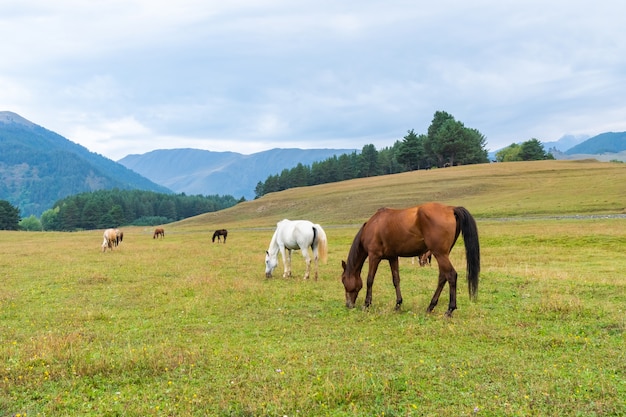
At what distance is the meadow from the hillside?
1226 inches

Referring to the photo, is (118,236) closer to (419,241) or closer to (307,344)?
(419,241)

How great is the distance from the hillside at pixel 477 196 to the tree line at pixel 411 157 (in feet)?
44.4

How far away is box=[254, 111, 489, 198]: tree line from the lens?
103 m

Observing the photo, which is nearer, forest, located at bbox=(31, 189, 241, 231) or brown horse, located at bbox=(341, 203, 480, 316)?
brown horse, located at bbox=(341, 203, 480, 316)

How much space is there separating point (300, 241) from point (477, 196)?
54.4 m

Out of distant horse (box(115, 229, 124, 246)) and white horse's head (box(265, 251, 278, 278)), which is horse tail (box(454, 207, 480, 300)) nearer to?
white horse's head (box(265, 251, 278, 278))

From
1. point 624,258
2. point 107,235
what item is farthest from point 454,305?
point 107,235

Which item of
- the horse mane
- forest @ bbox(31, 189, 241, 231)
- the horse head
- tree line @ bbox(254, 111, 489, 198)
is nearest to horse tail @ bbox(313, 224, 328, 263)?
the horse mane

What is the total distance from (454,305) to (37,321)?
10.5m

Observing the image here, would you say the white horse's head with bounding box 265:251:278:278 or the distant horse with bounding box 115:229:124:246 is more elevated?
the distant horse with bounding box 115:229:124:246

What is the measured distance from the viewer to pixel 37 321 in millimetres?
10477

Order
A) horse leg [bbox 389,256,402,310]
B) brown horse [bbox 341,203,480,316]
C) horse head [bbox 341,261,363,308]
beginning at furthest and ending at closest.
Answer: horse head [bbox 341,261,363,308] < horse leg [bbox 389,256,402,310] < brown horse [bbox 341,203,480,316]

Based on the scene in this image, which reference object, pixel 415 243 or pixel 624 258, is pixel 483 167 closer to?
pixel 624 258

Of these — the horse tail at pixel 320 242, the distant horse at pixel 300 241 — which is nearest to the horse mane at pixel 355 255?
the distant horse at pixel 300 241
